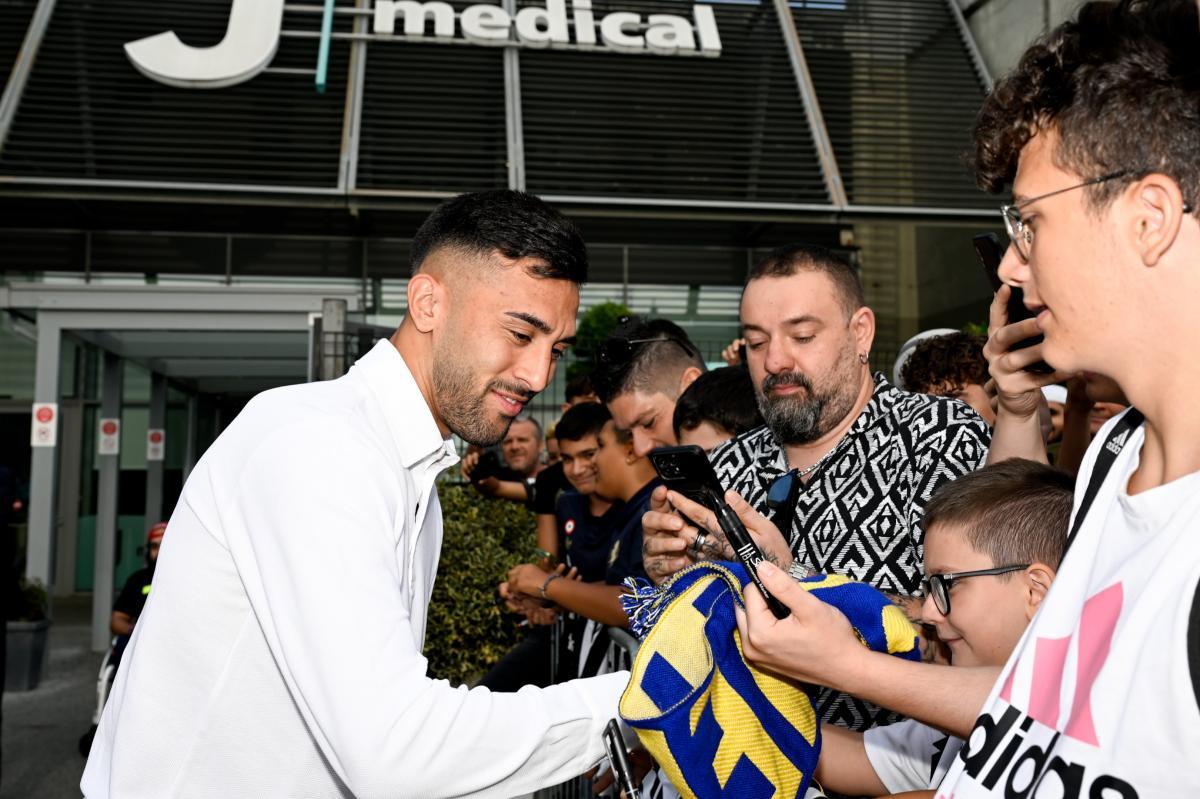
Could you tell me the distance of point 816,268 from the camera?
3402mm

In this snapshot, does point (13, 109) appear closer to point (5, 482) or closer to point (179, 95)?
point (179, 95)

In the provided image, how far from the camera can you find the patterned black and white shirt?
2836 mm

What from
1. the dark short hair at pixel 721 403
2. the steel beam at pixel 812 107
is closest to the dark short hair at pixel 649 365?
the dark short hair at pixel 721 403

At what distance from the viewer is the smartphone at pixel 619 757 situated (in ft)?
6.66

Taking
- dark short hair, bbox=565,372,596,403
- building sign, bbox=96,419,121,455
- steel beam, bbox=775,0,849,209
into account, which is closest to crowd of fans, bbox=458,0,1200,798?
dark short hair, bbox=565,372,596,403

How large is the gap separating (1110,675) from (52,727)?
8.86 m

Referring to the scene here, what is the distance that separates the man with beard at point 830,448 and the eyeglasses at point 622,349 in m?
1.50

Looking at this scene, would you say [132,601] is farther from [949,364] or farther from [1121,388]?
[1121,388]

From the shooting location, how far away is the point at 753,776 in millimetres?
1954

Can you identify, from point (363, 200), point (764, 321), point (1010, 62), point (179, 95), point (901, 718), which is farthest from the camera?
point (1010, 62)

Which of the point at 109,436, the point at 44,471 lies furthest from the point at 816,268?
the point at 109,436

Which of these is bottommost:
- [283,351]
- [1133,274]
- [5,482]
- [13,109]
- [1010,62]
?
[5,482]

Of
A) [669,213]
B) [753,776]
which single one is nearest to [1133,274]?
[753,776]

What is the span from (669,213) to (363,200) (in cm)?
298
